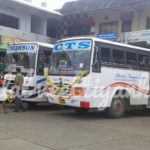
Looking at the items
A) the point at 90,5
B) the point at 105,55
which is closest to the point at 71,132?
the point at 105,55

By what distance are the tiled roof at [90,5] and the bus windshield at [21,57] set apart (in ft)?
34.0

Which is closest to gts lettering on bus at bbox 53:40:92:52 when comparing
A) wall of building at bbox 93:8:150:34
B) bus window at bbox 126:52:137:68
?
bus window at bbox 126:52:137:68

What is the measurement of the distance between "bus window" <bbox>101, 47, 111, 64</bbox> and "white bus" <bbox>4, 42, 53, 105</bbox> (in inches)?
123

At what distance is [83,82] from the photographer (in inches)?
500

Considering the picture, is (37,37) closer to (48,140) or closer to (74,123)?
(74,123)

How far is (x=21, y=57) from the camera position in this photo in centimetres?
1566

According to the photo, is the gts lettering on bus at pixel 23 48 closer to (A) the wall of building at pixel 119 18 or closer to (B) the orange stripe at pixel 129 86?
(B) the orange stripe at pixel 129 86

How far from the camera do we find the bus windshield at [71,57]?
1289 centimetres

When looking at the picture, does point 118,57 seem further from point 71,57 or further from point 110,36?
point 110,36

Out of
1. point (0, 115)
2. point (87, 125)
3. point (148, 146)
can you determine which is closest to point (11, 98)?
point (0, 115)

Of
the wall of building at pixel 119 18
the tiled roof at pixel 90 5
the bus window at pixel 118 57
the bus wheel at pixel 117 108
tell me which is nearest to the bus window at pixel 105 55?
the bus window at pixel 118 57

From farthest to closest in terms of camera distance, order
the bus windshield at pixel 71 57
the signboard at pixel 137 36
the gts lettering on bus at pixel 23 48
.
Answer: the signboard at pixel 137 36 → the gts lettering on bus at pixel 23 48 → the bus windshield at pixel 71 57

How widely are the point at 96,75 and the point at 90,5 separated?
15655 mm

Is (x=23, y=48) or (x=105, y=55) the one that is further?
(x=23, y=48)
